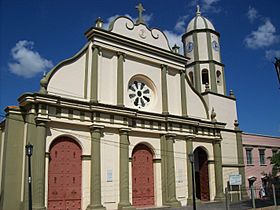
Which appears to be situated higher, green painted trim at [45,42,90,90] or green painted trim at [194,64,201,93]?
green painted trim at [194,64,201,93]

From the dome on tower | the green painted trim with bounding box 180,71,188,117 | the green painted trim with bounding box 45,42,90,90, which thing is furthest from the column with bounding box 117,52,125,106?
the dome on tower

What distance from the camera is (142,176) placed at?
2247cm

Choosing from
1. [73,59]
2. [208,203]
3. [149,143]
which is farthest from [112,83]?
[208,203]

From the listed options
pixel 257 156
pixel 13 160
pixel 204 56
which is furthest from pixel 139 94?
pixel 257 156

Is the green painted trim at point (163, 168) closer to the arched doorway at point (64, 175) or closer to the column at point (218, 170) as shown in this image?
the column at point (218, 170)

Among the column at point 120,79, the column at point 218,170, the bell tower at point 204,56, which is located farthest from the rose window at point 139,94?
the column at point 218,170

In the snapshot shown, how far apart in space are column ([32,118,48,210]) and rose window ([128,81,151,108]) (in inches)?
295

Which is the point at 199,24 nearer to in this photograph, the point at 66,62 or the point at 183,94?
the point at 183,94

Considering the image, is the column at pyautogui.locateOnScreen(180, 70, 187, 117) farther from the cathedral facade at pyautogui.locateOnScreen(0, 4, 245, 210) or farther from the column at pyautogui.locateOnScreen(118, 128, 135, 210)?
the column at pyautogui.locateOnScreen(118, 128, 135, 210)

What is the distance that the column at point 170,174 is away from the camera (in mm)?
22672

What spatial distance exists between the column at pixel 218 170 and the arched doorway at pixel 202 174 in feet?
2.43

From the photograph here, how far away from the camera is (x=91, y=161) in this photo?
19516mm

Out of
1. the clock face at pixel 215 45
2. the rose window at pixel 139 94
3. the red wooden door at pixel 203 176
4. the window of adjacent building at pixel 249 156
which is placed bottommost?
the red wooden door at pixel 203 176

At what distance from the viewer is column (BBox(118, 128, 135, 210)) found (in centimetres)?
2025
